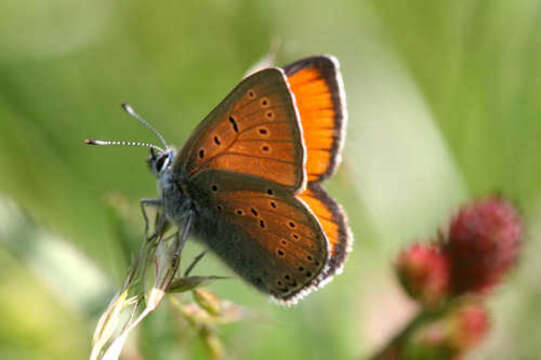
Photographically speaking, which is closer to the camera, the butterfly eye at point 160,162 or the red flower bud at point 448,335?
the butterfly eye at point 160,162

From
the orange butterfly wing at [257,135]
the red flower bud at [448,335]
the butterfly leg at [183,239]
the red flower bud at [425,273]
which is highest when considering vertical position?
the orange butterfly wing at [257,135]

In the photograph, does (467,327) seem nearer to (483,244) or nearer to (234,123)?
(483,244)

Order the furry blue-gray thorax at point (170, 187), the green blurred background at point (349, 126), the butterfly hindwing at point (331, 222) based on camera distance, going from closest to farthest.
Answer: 1. the butterfly hindwing at point (331, 222)
2. the furry blue-gray thorax at point (170, 187)
3. the green blurred background at point (349, 126)

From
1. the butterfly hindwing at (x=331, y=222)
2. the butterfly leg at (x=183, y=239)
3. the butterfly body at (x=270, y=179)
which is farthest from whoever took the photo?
the butterfly hindwing at (x=331, y=222)

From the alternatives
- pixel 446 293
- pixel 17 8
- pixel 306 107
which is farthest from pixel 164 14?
pixel 446 293

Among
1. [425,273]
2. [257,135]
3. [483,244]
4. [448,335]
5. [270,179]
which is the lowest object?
[448,335]

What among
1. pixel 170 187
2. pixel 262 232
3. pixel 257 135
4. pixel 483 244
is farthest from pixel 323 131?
pixel 483 244

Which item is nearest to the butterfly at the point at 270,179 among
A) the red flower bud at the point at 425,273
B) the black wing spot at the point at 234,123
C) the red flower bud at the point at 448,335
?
the black wing spot at the point at 234,123

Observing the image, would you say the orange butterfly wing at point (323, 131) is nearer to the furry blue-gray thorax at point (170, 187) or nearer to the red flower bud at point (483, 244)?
the furry blue-gray thorax at point (170, 187)

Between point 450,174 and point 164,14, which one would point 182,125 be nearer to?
point 164,14
